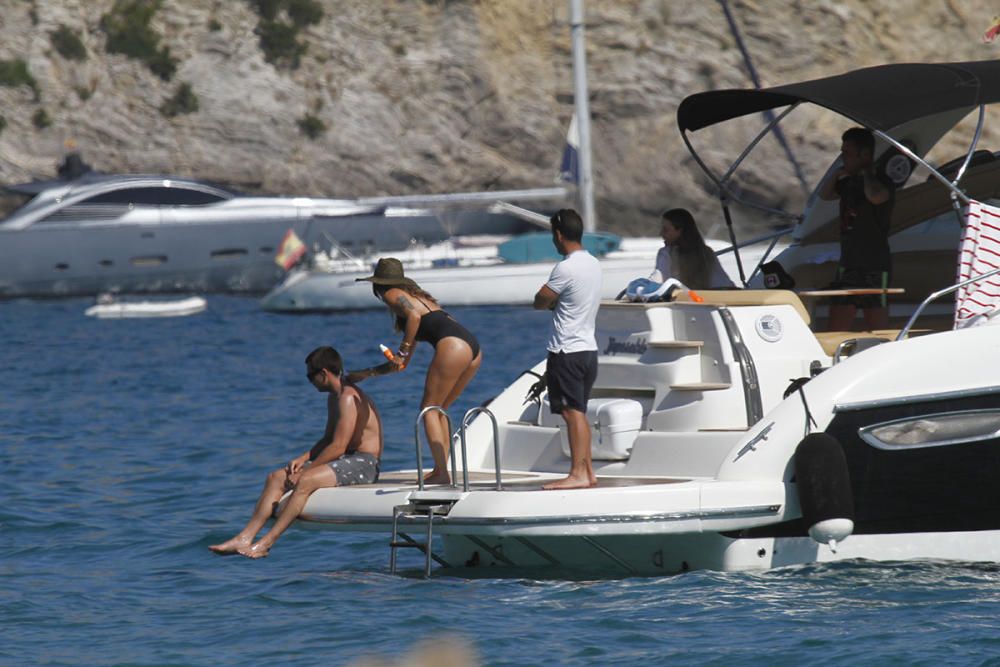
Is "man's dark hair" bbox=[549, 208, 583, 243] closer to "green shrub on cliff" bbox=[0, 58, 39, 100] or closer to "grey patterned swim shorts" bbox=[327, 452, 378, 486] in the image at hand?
"grey patterned swim shorts" bbox=[327, 452, 378, 486]

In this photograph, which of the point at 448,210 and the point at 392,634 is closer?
the point at 392,634

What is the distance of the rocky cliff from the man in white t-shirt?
130ft

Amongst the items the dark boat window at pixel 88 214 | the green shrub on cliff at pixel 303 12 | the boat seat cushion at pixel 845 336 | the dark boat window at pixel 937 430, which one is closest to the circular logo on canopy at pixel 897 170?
the boat seat cushion at pixel 845 336

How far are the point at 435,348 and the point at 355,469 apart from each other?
746 millimetres

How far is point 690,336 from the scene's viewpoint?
8.49 m

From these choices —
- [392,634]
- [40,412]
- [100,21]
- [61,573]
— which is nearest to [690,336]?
[392,634]

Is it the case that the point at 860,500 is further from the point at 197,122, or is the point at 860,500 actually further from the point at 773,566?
the point at 197,122

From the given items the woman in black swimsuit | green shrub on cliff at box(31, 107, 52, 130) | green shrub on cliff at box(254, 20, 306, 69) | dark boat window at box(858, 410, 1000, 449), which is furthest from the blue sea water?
green shrub on cliff at box(254, 20, 306, 69)

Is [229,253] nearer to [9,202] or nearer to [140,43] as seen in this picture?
[9,202]

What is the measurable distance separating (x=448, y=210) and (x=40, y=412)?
2647 centimetres

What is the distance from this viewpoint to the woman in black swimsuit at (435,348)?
8.21 metres

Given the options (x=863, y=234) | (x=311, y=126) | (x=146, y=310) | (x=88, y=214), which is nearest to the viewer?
(x=863, y=234)

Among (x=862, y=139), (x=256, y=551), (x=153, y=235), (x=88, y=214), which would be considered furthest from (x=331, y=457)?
(x=88, y=214)

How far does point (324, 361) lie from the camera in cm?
827
